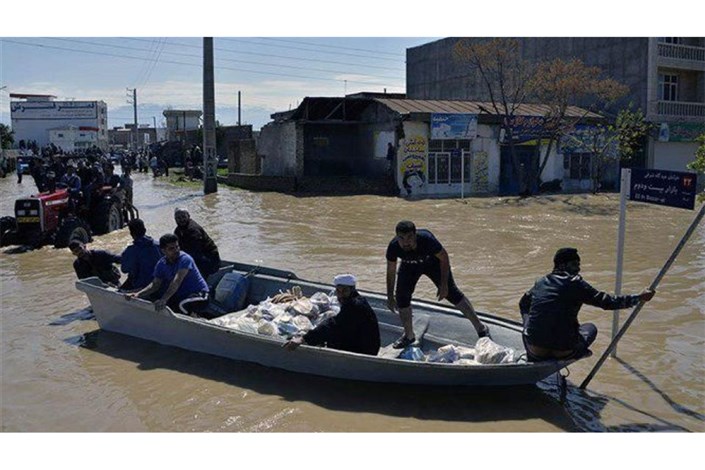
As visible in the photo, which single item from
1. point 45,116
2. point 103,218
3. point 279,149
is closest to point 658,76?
point 279,149

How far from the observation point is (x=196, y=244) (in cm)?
911

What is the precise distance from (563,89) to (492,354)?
2305 centimetres

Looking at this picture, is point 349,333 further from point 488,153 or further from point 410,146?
point 488,153

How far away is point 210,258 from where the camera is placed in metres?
9.20

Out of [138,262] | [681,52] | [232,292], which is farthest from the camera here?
[681,52]

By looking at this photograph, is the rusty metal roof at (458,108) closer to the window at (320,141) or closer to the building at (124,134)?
the window at (320,141)

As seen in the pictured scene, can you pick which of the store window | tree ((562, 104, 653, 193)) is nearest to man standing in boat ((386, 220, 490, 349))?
the store window

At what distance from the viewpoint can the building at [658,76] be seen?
3136cm

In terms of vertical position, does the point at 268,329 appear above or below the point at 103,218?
below

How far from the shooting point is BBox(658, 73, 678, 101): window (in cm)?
3300

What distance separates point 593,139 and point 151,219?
19.2 meters

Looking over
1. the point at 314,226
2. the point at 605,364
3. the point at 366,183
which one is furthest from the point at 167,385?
the point at 366,183

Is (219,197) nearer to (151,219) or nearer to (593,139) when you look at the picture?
(151,219)

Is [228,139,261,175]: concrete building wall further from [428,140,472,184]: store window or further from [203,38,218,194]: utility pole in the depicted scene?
[428,140,472,184]: store window
